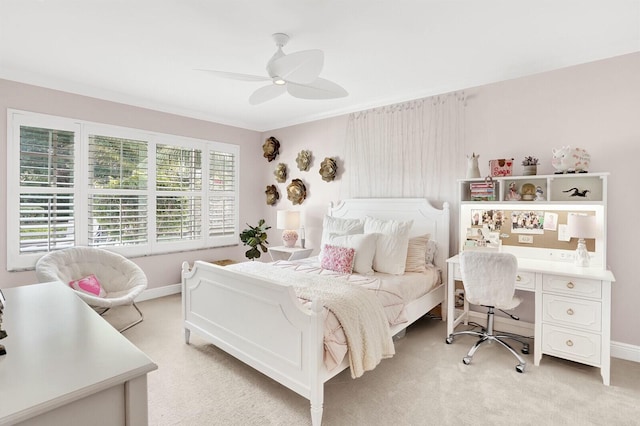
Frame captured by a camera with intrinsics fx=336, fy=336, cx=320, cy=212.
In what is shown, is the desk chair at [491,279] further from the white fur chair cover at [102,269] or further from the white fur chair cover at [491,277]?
the white fur chair cover at [102,269]

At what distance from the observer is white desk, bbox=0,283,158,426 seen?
80 cm

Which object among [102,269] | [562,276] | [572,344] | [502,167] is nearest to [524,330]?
[572,344]

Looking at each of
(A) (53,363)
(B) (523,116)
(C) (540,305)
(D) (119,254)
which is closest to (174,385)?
(A) (53,363)

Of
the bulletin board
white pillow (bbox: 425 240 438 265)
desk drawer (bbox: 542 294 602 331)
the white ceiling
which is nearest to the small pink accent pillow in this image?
the white ceiling

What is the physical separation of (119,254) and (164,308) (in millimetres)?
854

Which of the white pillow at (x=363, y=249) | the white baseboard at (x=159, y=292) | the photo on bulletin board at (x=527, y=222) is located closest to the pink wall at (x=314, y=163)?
the white pillow at (x=363, y=249)

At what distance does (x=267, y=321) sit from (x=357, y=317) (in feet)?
1.98

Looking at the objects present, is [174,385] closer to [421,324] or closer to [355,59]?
[421,324]

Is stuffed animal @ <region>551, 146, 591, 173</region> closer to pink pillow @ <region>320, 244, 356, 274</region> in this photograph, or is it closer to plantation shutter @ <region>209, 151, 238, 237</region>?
pink pillow @ <region>320, 244, 356, 274</region>

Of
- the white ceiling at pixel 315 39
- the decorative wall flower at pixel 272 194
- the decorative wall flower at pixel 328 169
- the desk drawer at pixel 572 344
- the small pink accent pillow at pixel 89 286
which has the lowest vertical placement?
the desk drawer at pixel 572 344

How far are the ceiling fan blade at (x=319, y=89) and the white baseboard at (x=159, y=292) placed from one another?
3.26 m

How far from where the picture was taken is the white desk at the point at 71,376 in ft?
2.61

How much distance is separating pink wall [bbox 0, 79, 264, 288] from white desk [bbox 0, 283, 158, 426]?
121 inches

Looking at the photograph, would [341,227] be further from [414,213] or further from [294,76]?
[294,76]
